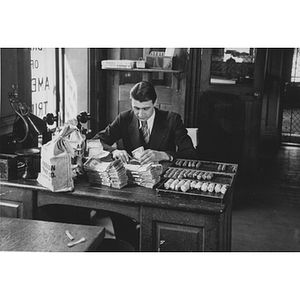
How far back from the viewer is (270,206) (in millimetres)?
2988

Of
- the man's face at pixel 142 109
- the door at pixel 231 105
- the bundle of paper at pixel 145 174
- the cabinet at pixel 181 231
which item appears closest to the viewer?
the cabinet at pixel 181 231

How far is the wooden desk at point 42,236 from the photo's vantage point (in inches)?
65.4

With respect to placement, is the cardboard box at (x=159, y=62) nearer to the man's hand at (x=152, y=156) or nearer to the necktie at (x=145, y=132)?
the necktie at (x=145, y=132)

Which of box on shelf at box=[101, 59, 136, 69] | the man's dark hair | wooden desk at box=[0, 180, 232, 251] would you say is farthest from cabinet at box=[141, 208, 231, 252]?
box on shelf at box=[101, 59, 136, 69]

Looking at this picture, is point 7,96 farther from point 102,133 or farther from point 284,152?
point 284,152

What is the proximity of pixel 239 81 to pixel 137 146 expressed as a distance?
127 centimetres

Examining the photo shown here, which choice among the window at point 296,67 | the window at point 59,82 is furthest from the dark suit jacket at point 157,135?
the window at point 296,67

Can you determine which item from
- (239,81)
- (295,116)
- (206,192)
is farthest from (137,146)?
(239,81)

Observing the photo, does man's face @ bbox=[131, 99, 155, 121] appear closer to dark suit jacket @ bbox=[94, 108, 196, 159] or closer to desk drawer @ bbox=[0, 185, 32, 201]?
dark suit jacket @ bbox=[94, 108, 196, 159]

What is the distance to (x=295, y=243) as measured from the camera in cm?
250

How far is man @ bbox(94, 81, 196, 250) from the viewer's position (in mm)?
2787

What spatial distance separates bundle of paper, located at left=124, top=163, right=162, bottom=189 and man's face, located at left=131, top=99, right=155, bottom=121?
25.0 inches

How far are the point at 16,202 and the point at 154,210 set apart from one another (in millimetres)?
804

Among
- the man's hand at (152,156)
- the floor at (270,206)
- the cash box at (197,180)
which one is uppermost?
the man's hand at (152,156)
